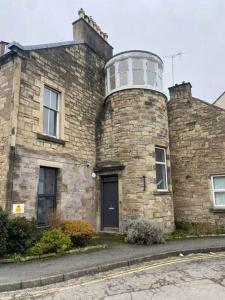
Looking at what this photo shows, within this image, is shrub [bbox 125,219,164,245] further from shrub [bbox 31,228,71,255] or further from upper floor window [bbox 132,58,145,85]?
upper floor window [bbox 132,58,145,85]

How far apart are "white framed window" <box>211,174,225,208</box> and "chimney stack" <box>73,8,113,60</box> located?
29.8 feet

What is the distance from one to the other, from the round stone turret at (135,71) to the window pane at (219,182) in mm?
5208

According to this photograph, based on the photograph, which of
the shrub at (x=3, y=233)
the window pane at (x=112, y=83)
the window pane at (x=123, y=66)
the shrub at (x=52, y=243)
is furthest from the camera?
the window pane at (x=112, y=83)

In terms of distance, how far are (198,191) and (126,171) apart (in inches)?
158

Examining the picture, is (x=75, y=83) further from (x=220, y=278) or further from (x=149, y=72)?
(x=220, y=278)

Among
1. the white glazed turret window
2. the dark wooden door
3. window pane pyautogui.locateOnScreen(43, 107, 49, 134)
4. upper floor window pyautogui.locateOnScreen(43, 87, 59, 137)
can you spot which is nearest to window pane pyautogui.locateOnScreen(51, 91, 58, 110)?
upper floor window pyautogui.locateOnScreen(43, 87, 59, 137)

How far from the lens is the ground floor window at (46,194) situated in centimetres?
1023

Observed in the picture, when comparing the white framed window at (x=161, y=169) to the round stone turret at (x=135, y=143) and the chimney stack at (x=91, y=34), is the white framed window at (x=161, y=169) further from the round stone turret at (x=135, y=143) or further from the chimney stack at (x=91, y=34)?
the chimney stack at (x=91, y=34)

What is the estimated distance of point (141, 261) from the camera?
293 inches

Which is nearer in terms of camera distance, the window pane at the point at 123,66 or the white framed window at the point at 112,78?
the window pane at the point at 123,66

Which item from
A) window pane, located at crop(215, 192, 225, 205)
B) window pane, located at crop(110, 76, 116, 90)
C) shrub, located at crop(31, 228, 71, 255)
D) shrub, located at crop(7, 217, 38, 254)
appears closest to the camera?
shrub, located at crop(31, 228, 71, 255)

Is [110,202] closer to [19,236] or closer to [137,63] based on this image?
[19,236]

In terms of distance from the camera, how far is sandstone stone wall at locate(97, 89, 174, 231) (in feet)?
38.3

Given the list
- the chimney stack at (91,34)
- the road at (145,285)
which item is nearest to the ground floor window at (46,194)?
the road at (145,285)
